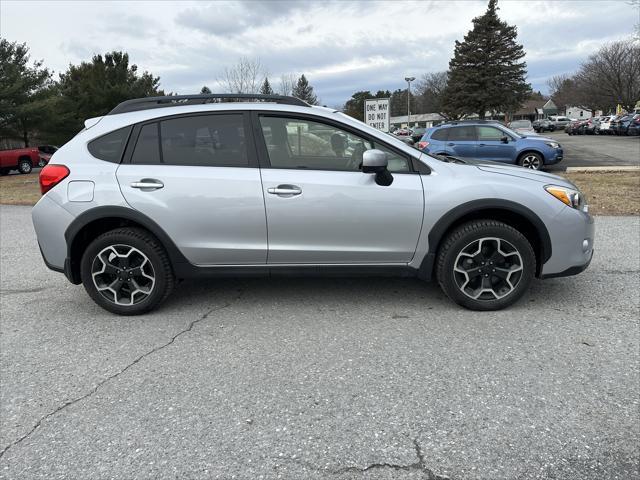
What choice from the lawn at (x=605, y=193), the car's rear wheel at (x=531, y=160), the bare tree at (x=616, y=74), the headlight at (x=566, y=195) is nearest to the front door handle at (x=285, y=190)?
the headlight at (x=566, y=195)

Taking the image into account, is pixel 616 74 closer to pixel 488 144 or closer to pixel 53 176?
pixel 488 144

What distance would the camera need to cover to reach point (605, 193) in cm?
998

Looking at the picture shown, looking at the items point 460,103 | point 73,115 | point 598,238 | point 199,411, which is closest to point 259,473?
point 199,411

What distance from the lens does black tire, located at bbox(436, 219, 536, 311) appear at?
385 cm

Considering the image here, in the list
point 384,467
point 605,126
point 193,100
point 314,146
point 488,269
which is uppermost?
point 605,126

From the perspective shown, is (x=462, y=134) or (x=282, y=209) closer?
(x=282, y=209)

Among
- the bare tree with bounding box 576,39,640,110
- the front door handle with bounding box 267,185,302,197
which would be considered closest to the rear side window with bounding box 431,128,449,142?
the front door handle with bounding box 267,185,302,197

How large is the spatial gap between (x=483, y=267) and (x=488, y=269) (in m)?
0.04

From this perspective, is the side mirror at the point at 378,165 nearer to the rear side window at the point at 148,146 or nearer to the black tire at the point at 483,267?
the black tire at the point at 483,267

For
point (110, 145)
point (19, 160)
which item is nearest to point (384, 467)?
point (110, 145)

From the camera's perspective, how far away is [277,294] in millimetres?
4594

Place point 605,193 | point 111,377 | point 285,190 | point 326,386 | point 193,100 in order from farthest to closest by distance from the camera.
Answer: point 605,193
point 193,100
point 285,190
point 111,377
point 326,386

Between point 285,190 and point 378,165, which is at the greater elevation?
point 378,165

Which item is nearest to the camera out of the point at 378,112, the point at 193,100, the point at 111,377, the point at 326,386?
the point at 326,386
